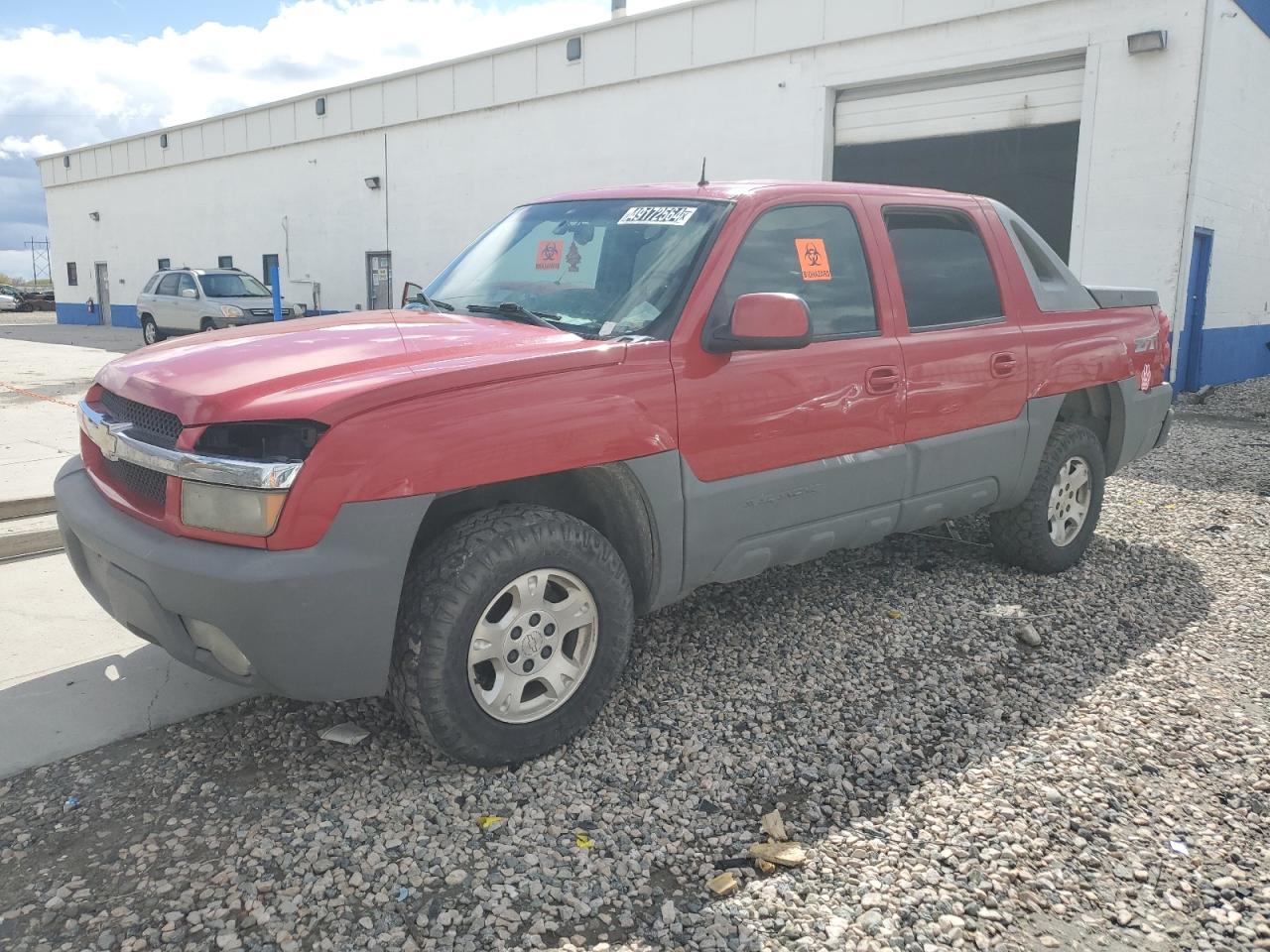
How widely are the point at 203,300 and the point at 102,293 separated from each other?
19247 millimetres

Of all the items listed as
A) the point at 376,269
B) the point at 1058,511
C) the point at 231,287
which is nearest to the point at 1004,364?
the point at 1058,511

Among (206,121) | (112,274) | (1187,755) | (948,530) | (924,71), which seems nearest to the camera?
(1187,755)

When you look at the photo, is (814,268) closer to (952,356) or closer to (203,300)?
(952,356)

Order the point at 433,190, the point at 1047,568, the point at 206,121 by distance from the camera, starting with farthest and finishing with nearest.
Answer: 1. the point at 206,121
2. the point at 433,190
3. the point at 1047,568

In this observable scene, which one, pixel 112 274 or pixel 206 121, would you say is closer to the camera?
pixel 206 121

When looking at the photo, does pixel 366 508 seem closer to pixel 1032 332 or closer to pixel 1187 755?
pixel 1187 755

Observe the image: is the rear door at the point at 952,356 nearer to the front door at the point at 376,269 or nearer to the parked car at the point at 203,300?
the parked car at the point at 203,300

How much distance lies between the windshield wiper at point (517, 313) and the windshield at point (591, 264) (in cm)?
3

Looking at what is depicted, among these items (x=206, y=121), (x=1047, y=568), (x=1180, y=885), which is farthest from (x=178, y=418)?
(x=206, y=121)

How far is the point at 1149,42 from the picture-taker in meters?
11.3

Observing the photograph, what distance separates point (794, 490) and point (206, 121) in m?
29.4

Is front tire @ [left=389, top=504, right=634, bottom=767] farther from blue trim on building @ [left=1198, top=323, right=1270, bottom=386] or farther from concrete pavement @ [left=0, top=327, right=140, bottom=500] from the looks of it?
blue trim on building @ [left=1198, top=323, right=1270, bottom=386]

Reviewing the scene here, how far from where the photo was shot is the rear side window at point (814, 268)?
12.0 feet

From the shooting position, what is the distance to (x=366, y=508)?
2.68 metres
